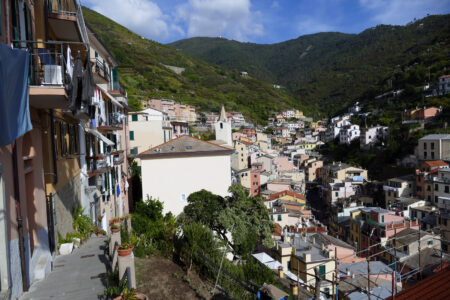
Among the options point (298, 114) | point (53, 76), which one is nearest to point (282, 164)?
point (53, 76)

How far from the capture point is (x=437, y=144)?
52.5 metres

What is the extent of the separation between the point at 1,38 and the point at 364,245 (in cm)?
4002

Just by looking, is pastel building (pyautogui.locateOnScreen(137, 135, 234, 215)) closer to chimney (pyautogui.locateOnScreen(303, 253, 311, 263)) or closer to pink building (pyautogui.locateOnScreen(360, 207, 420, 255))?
chimney (pyautogui.locateOnScreen(303, 253, 311, 263))

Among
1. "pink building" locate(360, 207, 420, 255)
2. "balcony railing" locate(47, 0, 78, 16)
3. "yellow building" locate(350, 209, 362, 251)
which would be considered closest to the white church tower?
"yellow building" locate(350, 209, 362, 251)

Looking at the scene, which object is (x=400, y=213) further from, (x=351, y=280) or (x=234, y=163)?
(x=234, y=163)

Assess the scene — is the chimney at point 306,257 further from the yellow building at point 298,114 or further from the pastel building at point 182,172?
the yellow building at point 298,114

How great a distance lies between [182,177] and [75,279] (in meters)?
17.4

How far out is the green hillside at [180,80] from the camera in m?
103

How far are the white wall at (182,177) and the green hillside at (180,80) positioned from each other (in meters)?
55.8

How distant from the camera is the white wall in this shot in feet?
79.7

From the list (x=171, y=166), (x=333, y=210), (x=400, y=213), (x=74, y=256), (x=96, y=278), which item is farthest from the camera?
(x=333, y=210)

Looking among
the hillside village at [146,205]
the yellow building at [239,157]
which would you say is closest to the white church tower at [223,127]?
the hillside village at [146,205]

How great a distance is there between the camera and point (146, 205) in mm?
19562

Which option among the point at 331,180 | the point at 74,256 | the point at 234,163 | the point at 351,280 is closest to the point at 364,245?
the point at 351,280
